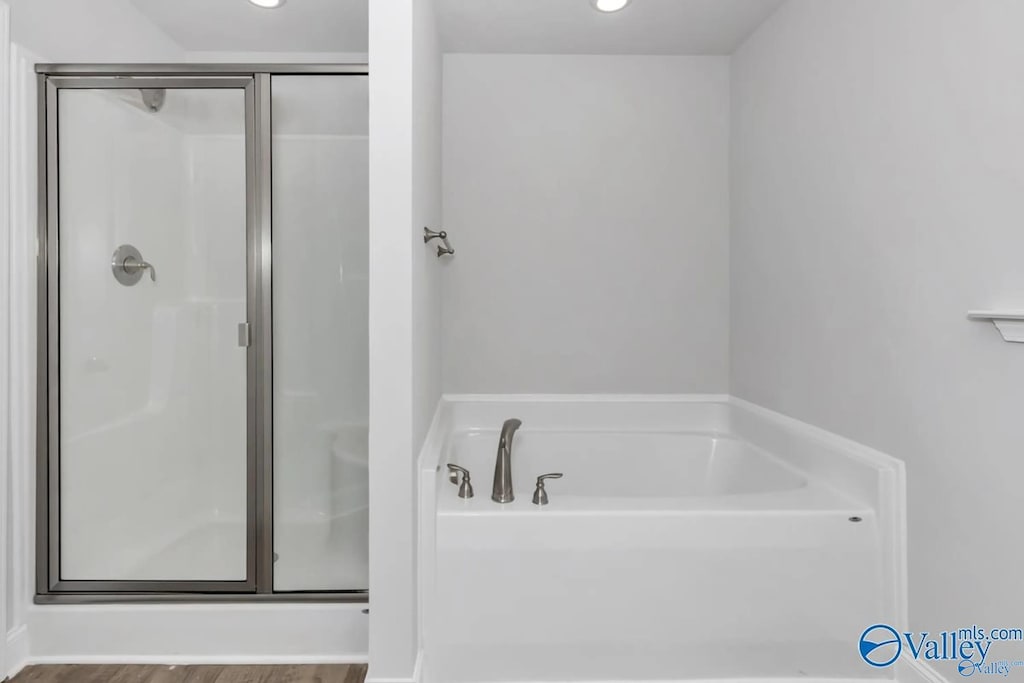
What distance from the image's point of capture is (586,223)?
8.20 feet

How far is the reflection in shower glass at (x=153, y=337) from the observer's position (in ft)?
6.01

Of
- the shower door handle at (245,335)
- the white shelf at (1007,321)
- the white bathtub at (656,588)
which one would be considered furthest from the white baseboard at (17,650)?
the white shelf at (1007,321)

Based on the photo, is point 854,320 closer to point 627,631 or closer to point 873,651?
point 873,651

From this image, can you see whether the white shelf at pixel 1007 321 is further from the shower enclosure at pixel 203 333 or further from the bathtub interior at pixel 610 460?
the shower enclosure at pixel 203 333

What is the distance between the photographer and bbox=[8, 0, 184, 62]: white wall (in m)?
1.71

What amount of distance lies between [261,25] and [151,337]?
1.33 meters

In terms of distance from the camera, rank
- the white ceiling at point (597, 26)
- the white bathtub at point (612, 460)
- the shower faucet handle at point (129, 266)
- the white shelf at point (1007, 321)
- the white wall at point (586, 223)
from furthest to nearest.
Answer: the white wall at point (586, 223) → the white bathtub at point (612, 460) → the white ceiling at point (597, 26) → the shower faucet handle at point (129, 266) → the white shelf at point (1007, 321)

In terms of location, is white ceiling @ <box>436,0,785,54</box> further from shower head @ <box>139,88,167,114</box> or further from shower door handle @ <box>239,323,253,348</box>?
shower door handle @ <box>239,323,253,348</box>

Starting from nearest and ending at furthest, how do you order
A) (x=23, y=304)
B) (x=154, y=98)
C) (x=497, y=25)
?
(x=23, y=304), (x=154, y=98), (x=497, y=25)

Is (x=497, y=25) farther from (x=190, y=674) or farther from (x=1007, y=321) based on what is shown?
(x=190, y=674)

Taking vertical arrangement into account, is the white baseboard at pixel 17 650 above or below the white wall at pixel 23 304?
below

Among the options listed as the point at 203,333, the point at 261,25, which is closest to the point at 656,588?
the point at 203,333

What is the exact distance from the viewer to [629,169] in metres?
2.49

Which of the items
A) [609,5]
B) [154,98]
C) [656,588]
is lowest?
[656,588]
